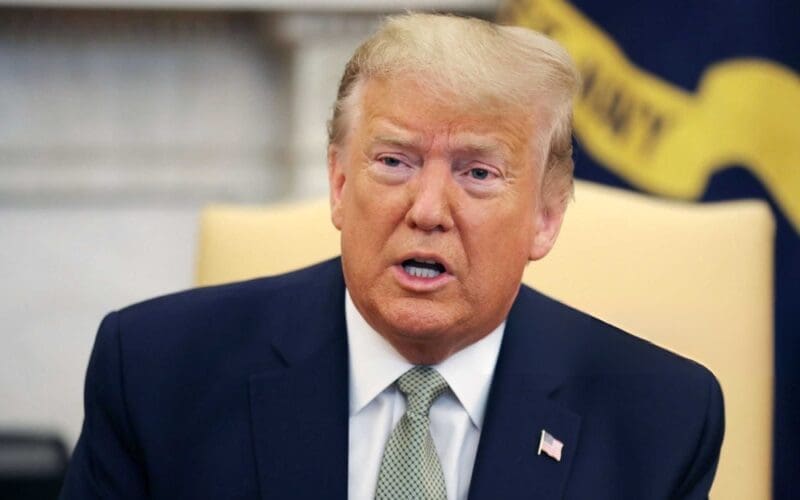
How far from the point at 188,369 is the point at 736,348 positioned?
2.69 feet

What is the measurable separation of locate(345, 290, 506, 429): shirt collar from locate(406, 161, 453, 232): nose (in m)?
0.24

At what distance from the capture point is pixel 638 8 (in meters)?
3.44

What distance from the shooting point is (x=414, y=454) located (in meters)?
1.78

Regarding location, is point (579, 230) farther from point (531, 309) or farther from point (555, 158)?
point (555, 158)

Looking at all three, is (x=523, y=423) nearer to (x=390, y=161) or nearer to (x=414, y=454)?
(x=414, y=454)

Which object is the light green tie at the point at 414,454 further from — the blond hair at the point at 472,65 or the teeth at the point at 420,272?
the blond hair at the point at 472,65

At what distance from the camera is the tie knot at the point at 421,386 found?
1819mm

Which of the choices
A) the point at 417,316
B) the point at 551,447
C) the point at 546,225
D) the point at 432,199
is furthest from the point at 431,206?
the point at 551,447

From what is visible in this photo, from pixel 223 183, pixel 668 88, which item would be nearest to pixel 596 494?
pixel 668 88

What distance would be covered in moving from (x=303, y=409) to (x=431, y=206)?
0.33 meters

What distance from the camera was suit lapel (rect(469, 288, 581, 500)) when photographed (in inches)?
70.4

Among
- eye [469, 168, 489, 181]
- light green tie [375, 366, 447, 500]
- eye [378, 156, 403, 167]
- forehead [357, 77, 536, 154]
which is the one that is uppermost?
forehead [357, 77, 536, 154]

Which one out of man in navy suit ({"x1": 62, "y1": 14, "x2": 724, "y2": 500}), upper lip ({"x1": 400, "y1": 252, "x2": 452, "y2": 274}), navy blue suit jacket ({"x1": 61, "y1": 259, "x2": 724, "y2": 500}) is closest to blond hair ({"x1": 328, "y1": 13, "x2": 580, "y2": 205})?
man in navy suit ({"x1": 62, "y1": 14, "x2": 724, "y2": 500})

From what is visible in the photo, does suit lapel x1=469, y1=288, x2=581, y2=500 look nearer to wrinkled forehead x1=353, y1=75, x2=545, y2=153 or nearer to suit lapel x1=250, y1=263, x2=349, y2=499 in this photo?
suit lapel x1=250, y1=263, x2=349, y2=499
